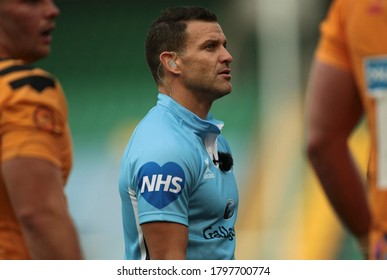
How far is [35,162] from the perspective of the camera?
73.0 inches

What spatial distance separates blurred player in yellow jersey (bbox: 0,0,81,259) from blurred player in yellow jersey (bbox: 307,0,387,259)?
1.68ft

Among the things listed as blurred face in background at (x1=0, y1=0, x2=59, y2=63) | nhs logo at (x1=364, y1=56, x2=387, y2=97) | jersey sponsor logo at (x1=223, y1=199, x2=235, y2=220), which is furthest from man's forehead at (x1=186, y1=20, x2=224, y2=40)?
nhs logo at (x1=364, y1=56, x2=387, y2=97)

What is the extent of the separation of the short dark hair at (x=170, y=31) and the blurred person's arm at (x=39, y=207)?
38.3 inches

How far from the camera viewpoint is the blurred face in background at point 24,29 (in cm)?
207

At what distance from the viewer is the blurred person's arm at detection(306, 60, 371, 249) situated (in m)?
1.73

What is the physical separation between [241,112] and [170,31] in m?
0.61

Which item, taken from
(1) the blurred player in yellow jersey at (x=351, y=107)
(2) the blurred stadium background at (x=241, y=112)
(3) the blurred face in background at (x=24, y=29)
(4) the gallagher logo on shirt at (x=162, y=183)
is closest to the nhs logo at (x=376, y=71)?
(1) the blurred player in yellow jersey at (x=351, y=107)

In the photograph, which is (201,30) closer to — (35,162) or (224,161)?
(224,161)

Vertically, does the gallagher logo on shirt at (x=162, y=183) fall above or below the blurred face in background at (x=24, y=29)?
below

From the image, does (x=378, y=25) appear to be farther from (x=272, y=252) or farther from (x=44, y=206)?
(x=272, y=252)

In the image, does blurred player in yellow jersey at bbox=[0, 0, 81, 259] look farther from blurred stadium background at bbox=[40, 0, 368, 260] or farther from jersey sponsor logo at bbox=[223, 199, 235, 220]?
blurred stadium background at bbox=[40, 0, 368, 260]

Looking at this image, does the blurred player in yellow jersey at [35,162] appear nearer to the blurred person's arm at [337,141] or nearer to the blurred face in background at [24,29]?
the blurred face in background at [24,29]

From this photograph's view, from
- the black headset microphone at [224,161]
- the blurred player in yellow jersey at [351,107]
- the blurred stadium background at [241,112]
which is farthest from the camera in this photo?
the blurred stadium background at [241,112]

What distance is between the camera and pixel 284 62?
10.5ft
